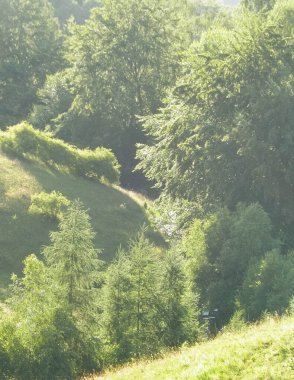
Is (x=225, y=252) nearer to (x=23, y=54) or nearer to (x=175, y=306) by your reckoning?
(x=175, y=306)

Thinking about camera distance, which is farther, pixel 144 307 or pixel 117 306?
pixel 144 307

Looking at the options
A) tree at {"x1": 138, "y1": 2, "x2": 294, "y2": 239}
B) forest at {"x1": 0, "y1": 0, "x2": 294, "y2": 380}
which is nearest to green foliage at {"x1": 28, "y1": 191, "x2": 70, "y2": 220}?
forest at {"x1": 0, "y1": 0, "x2": 294, "y2": 380}

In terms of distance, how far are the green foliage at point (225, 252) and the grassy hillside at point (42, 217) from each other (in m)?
6.64

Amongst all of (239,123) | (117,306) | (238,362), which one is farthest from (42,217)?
(238,362)

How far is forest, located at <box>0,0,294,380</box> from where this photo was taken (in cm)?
1725

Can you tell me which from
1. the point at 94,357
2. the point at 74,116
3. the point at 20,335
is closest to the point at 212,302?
the point at 94,357

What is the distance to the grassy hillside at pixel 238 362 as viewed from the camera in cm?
1187

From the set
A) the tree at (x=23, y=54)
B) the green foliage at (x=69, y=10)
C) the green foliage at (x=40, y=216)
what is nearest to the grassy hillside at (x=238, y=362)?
the green foliage at (x=40, y=216)

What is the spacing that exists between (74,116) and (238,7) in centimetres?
2034

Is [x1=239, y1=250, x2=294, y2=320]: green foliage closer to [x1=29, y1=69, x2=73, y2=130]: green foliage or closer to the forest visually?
the forest

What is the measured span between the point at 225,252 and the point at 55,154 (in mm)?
20831

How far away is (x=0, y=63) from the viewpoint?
204 ft

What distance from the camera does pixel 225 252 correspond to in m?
26.4

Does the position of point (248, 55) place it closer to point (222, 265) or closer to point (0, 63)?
point (222, 265)
